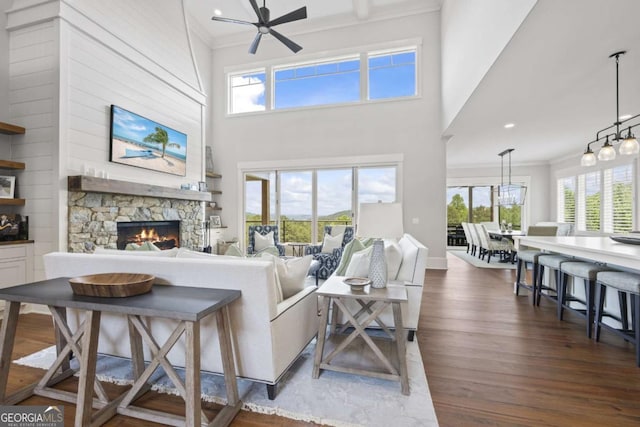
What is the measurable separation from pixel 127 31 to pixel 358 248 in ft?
14.6

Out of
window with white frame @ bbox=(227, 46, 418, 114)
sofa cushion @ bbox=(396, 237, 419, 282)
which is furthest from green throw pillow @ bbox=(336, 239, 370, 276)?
window with white frame @ bbox=(227, 46, 418, 114)

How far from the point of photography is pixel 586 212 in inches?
285

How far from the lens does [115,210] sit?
13.0ft

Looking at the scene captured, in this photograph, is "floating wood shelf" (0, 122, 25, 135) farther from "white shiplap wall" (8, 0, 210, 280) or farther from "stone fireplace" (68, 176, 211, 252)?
"stone fireplace" (68, 176, 211, 252)

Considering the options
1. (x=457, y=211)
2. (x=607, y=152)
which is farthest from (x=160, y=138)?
(x=457, y=211)

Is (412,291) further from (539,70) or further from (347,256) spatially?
(539,70)

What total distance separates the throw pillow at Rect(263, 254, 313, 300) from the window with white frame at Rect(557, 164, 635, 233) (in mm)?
7405

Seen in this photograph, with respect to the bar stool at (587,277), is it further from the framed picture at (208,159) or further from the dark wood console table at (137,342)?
the framed picture at (208,159)

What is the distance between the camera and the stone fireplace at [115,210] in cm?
342

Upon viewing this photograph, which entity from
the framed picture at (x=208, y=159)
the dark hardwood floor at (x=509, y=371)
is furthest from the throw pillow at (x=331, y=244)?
the framed picture at (x=208, y=159)

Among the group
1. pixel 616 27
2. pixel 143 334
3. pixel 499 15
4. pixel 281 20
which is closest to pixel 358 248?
pixel 143 334

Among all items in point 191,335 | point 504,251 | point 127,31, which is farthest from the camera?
point 504,251

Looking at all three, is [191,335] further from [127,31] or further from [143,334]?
[127,31]

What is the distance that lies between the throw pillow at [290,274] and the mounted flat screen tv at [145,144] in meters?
3.34
